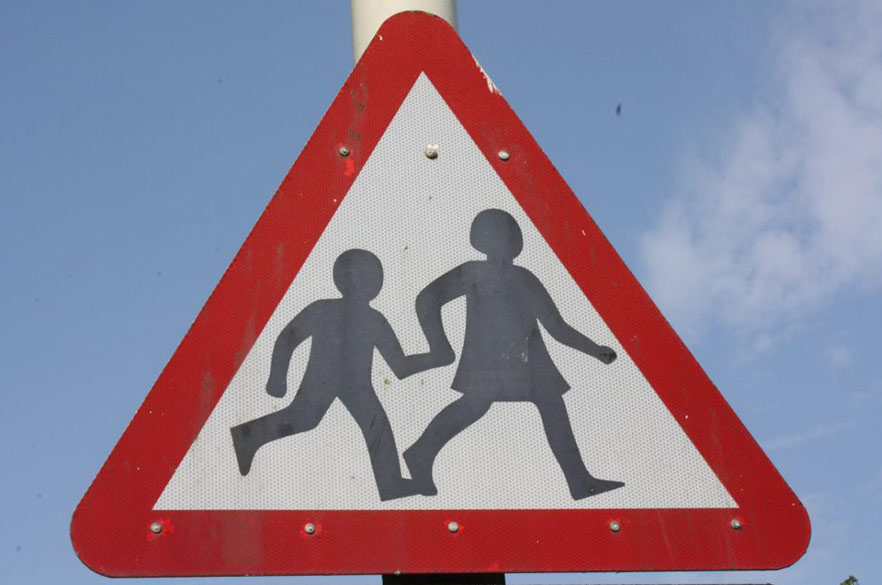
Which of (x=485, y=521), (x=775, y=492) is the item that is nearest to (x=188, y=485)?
(x=485, y=521)

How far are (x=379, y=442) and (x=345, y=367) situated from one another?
12 centimetres

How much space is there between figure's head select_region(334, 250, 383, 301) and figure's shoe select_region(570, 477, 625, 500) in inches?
15.2

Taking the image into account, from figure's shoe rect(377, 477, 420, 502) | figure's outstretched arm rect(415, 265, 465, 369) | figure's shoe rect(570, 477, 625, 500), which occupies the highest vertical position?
figure's outstretched arm rect(415, 265, 465, 369)

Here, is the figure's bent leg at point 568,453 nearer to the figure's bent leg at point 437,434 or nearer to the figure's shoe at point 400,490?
the figure's bent leg at point 437,434

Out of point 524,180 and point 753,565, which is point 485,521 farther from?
point 524,180

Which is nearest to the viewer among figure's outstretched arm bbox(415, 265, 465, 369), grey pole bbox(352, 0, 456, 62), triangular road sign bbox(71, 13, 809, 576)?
triangular road sign bbox(71, 13, 809, 576)

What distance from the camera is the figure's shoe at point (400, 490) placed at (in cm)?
153

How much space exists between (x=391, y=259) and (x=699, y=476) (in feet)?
1.70

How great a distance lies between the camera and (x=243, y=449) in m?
1.56

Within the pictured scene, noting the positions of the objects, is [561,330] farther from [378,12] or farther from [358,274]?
[378,12]

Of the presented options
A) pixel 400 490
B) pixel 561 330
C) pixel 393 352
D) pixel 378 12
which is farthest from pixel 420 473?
pixel 378 12

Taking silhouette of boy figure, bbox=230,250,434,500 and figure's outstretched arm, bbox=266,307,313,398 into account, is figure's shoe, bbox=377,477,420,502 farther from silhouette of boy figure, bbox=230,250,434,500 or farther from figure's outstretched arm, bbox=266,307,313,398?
figure's outstretched arm, bbox=266,307,313,398

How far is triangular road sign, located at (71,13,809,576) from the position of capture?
152 cm

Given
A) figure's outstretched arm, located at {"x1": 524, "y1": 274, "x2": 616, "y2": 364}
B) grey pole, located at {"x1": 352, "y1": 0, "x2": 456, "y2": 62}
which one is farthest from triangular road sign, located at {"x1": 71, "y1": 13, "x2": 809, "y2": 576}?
grey pole, located at {"x1": 352, "y1": 0, "x2": 456, "y2": 62}
